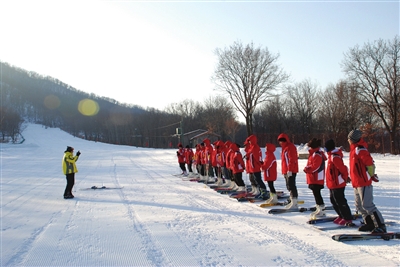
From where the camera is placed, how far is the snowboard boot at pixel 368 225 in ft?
18.3

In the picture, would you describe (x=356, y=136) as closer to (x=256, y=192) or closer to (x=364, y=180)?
(x=364, y=180)

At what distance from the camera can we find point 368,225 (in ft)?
18.4

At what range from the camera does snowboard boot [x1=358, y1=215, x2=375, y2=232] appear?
5582 millimetres

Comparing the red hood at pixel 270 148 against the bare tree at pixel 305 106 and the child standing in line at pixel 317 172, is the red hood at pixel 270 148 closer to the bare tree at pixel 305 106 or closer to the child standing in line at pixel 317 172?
the child standing in line at pixel 317 172

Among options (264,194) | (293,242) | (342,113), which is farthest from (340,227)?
(342,113)

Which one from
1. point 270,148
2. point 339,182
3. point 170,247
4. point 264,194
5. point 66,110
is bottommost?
point 170,247

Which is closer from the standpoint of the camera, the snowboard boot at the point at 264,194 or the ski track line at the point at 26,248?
the ski track line at the point at 26,248

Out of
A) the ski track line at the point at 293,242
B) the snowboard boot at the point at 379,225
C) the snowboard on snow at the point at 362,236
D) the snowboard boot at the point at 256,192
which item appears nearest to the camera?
the ski track line at the point at 293,242

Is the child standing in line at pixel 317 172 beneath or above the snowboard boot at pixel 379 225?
above

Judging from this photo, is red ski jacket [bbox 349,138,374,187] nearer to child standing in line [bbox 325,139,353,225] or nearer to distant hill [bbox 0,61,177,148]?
child standing in line [bbox 325,139,353,225]

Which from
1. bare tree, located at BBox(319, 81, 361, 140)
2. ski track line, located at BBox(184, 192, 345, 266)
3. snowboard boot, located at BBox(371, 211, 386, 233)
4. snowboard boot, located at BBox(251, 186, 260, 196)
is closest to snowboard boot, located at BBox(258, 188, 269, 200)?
snowboard boot, located at BBox(251, 186, 260, 196)

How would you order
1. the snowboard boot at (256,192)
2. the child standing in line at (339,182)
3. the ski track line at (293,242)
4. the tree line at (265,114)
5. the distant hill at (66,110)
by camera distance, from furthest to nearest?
the distant hill at (66,110) → the tree line at (265,114) → the snowboard boot at (256,192) → the child standing in line at (339,182) → the ski track line at (293,242)

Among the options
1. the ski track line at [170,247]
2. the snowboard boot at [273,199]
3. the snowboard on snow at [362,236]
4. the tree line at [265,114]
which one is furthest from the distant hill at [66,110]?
the snowboard on snow at [362,236]

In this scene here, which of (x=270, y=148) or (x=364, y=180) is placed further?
(x=270, y=148)
